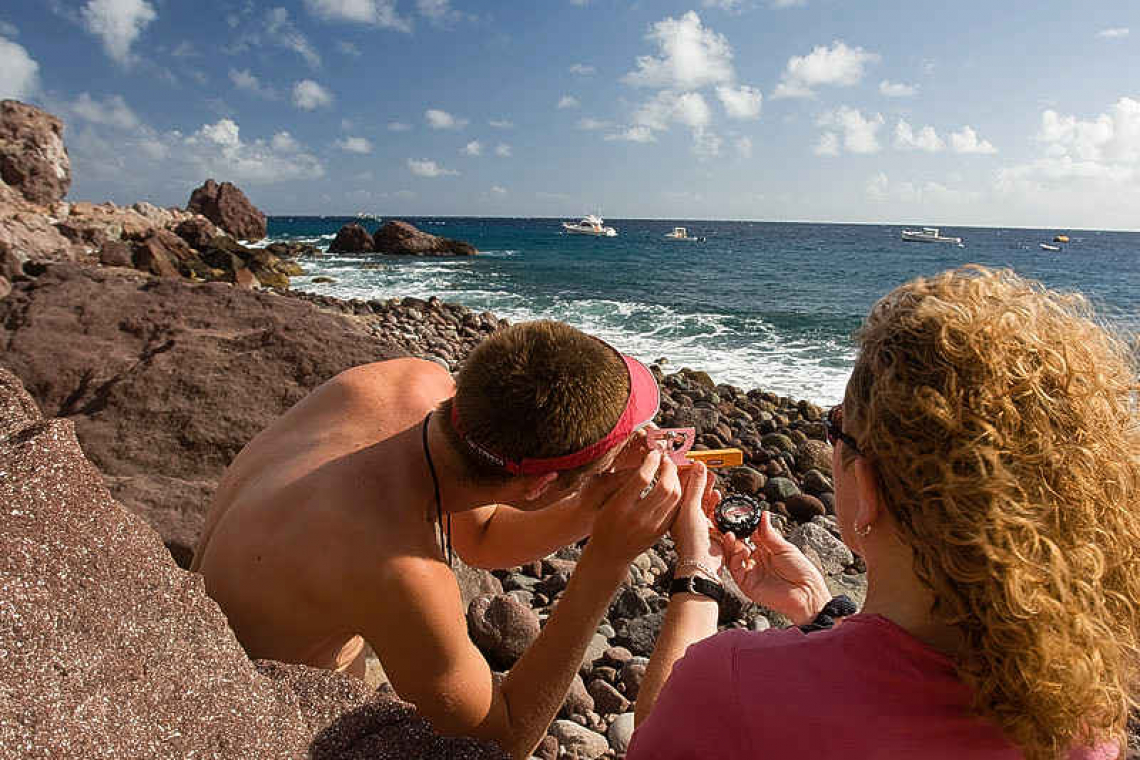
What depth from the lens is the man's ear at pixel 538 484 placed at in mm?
2078

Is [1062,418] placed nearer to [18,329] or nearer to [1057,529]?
[1057,529]

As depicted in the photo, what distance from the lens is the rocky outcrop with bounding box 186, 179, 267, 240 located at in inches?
2069

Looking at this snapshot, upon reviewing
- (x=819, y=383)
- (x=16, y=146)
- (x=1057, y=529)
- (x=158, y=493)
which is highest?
(x=16, y=146)

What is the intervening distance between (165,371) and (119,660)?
133 inches

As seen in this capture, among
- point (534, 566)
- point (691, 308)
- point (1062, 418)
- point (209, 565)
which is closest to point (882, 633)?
point (1062, 418)

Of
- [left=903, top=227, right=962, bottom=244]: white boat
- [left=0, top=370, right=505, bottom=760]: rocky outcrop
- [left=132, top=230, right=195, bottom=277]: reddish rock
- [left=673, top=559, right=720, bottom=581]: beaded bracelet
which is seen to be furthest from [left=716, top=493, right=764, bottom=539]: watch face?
[left=903, top=227, right=962, bottom=244]: white boat

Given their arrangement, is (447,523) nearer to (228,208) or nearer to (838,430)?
(838,430)

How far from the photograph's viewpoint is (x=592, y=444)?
207 cm

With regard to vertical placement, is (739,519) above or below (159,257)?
below

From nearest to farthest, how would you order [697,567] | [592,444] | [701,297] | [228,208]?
[592,444] < [697,567] < [701,297] < [228,208]

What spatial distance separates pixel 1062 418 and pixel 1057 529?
0.62 feet

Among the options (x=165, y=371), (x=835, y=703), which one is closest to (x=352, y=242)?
(x=165, y=371)

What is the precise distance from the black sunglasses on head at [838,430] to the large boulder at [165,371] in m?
2.92

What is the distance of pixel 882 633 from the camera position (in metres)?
1.27
